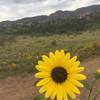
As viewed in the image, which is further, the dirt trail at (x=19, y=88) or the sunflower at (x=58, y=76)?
the dirt trail at (x=19, y=88)

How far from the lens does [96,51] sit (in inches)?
833

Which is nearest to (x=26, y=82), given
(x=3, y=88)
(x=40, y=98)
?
(x=3, y=88)

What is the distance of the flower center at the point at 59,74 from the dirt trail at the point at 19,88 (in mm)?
8680

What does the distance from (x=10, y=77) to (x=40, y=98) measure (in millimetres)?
12360

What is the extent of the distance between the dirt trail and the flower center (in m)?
8.68

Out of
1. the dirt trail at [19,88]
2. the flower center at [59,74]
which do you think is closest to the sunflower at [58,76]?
the flower center at [59,74]

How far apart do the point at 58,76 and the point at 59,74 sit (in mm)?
17

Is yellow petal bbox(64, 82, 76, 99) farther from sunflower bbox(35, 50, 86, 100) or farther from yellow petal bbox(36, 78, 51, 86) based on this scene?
yellow petal bbox(36, 78, 51, 86)

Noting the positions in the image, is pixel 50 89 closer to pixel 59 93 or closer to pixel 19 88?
pixel 59 93

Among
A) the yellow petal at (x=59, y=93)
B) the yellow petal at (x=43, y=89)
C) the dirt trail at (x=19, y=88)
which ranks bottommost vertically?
the dirt trail at (x=19, y=88)

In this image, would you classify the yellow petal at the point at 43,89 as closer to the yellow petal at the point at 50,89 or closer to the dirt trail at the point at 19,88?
the yellow petal at the point at 50,89

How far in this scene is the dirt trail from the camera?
41.4 ft

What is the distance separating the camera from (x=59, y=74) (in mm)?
3002

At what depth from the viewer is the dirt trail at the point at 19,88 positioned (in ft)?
41.4
